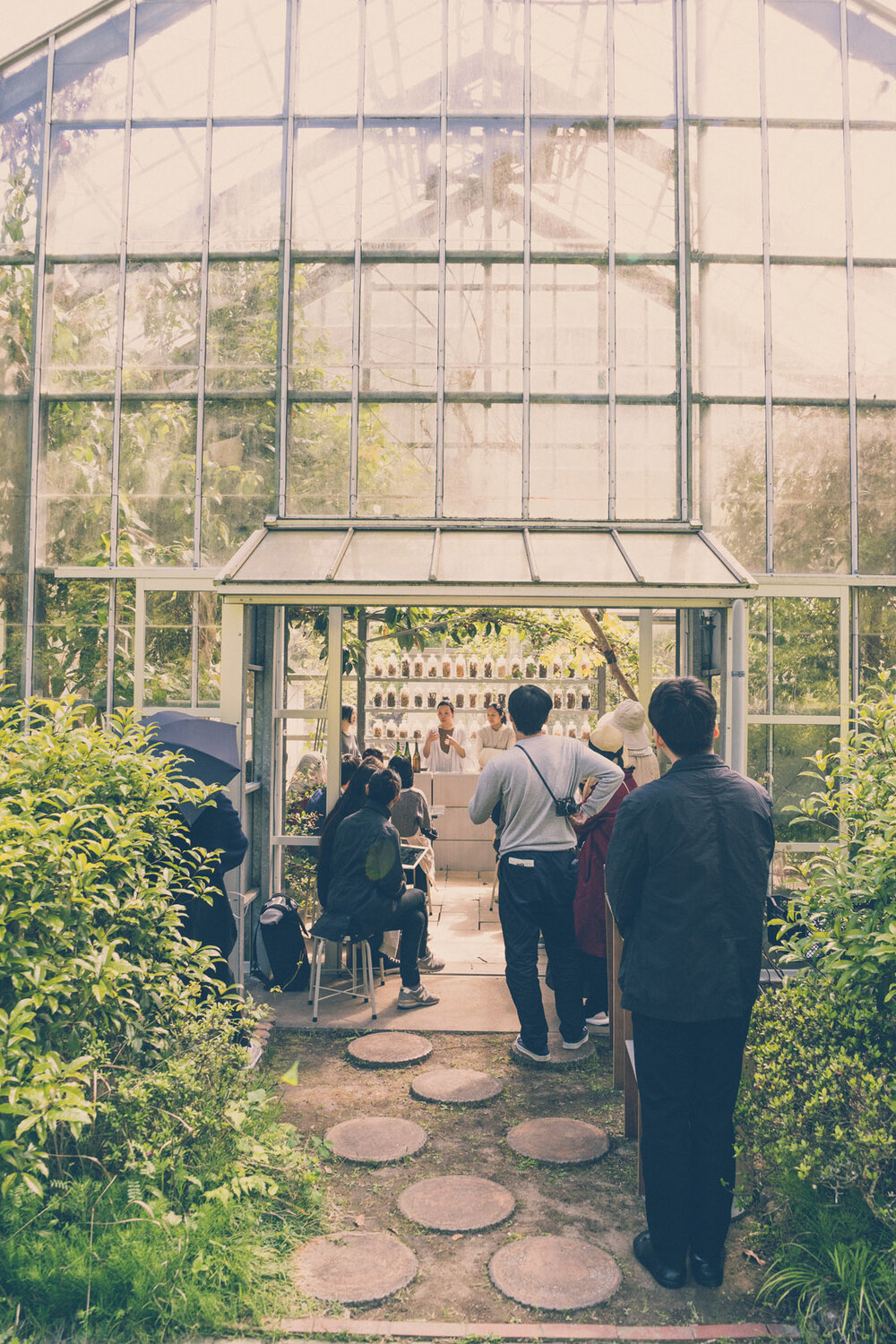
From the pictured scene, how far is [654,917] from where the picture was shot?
9.88 feet

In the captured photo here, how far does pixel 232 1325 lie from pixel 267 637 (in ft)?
15.0

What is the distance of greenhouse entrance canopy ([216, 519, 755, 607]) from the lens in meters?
5.77

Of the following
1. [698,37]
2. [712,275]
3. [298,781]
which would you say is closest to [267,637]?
[298,781]

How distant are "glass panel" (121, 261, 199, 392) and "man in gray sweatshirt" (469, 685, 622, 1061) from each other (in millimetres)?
3759

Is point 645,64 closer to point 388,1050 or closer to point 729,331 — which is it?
point 729,331

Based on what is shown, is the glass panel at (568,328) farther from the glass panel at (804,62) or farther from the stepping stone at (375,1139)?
the stepping stone at (375,1139)

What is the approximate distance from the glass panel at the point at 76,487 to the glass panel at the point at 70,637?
20 cm

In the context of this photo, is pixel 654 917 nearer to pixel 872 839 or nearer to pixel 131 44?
pixel 872 839

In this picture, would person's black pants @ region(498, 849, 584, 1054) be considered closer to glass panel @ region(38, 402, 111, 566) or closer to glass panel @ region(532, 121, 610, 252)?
glass panel @ region(38, 402, 111, 566)

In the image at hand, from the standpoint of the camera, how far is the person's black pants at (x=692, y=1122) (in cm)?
297

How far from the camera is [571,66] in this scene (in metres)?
7.08

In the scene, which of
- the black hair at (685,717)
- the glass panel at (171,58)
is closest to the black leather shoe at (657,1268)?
the black hair at (685,717)

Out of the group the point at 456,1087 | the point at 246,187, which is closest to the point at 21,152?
the point at 246,187

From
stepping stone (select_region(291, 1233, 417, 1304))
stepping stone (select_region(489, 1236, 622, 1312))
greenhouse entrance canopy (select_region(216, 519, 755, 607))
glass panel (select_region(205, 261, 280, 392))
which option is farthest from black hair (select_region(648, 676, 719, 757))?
glass panel (select_region(205, 261, 280, 392))
